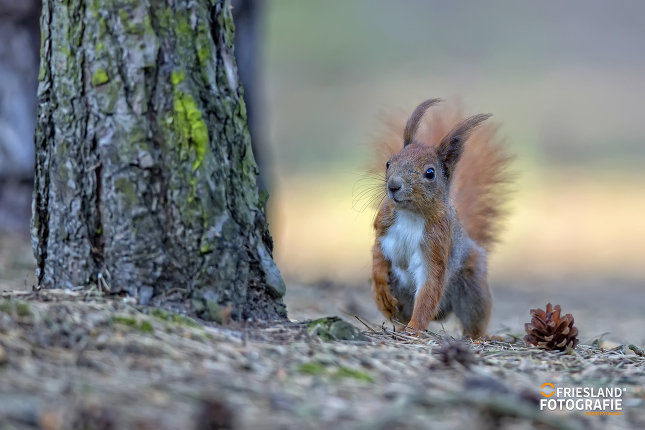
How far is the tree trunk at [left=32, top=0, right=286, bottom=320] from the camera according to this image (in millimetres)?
2732

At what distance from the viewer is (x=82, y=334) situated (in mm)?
2350

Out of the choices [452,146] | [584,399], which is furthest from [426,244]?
[584,399]

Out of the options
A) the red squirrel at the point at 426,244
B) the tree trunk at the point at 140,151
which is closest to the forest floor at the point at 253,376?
the tree trunk at the point at 140,151

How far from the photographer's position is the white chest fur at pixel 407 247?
12.9 feet

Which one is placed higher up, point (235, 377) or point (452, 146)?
point (452, 146)

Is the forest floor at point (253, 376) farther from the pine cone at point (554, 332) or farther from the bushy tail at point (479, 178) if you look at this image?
the bushy tail at point (479, 178)

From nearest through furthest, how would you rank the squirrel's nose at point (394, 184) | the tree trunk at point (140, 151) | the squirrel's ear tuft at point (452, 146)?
the tree trunk at point (140, 151), the squirrel's nose at point (394, 184), the squirrel's ear tuft at point (452, 146)

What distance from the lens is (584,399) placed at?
8.09ft

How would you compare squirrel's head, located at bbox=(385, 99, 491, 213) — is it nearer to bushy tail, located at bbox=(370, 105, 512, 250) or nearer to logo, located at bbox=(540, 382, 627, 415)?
bushy tail, located at bbox=(370, 105, 512, 250)

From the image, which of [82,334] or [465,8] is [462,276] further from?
[465,8]

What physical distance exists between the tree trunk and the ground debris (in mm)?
149

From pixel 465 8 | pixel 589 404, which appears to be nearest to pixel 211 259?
pixel 589 404

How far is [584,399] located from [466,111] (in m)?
7.26

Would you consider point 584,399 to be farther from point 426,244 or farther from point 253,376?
point 426,244
